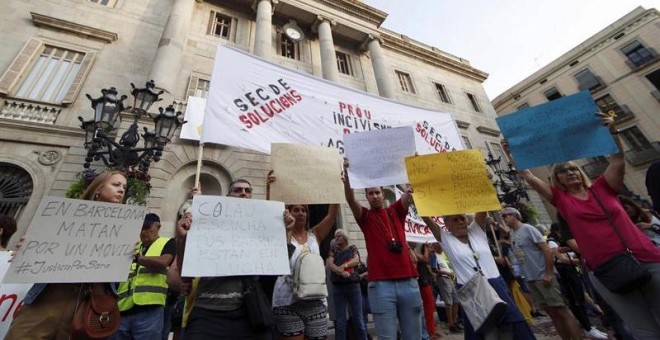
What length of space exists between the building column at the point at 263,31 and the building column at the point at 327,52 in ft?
8.27

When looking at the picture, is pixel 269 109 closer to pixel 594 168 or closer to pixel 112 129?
pixel 112 129

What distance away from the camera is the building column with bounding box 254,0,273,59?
11.0m

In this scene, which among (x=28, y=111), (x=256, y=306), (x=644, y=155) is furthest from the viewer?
(x=644, y=155)

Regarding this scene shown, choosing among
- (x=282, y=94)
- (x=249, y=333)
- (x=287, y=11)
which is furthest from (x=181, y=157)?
(x=287, y=11)

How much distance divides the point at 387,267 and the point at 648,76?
3331 cm

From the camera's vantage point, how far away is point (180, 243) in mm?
1847

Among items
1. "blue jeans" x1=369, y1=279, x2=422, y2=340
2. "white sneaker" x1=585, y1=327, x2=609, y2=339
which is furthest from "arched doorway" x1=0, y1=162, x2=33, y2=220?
"white sneaker" x1=585, y1=327, x2=609, y2=339

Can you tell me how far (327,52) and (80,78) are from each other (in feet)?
30.6

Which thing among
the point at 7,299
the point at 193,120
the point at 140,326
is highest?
the point at 193,120

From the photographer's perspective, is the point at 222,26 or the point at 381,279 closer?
the point at 381,279

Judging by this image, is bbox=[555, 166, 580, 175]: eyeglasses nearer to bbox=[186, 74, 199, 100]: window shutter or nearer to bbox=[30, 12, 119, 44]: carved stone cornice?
bbox=[186, 74, 199, 100]: window shutter

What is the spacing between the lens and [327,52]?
42.4ft

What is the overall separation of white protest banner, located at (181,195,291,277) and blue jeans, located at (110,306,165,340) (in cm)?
165

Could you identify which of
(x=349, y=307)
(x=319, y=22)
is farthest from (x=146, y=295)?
(x=319, y=22)
